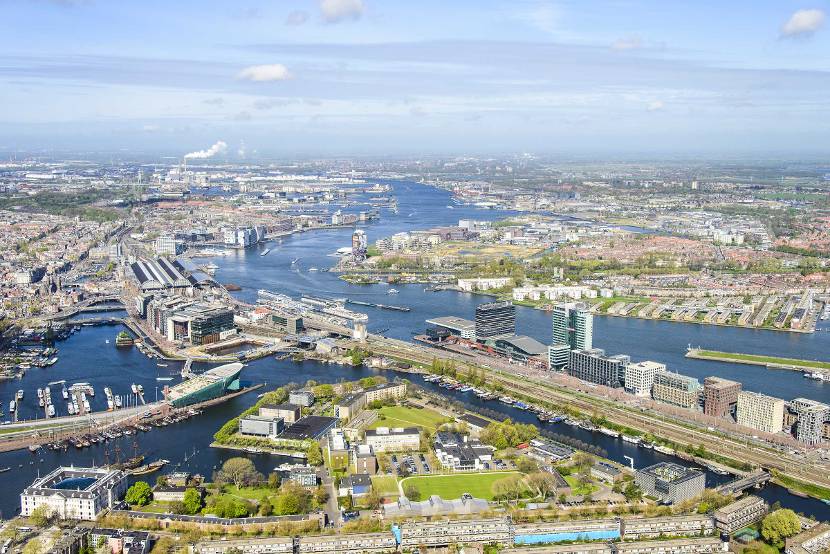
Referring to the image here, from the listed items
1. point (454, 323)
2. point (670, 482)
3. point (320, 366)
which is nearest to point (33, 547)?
point (670, 482)

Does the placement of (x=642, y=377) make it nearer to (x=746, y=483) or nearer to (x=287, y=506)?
(x=746, y=483)

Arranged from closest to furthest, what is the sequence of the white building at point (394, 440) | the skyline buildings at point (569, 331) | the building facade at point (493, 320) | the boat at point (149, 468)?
the boat at point (149, 468)
the white building at point (394, 440)
the skyline buildings at point (569, 331)
the building facade at point (493, 320)

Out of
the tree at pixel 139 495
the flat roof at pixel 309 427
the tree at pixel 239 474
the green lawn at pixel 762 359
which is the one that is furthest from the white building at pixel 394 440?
the green lawn at pixel 762 359

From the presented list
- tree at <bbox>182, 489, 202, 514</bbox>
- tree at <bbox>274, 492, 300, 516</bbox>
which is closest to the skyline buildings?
tree at <bbox>274, 492, 300, 516</bbox>

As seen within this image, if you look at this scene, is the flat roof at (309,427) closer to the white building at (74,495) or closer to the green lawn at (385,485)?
the green lawn at (385,485)

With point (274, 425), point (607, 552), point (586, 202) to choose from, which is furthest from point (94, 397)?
point (586, 202)

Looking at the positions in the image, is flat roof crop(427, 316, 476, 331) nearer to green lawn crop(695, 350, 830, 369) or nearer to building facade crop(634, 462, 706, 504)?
green lawn crop(695, 350, 830, 369)
